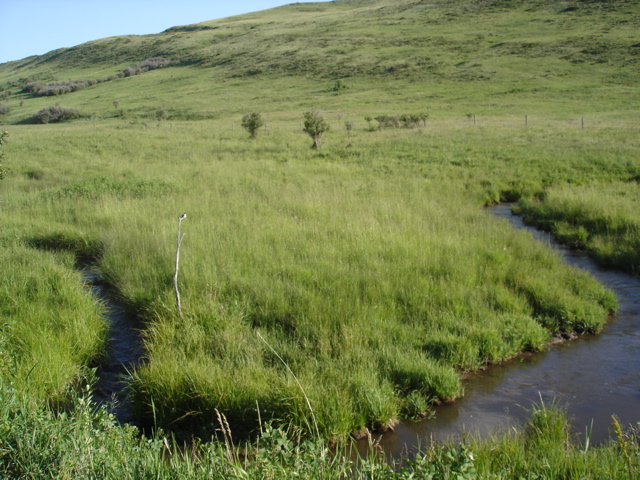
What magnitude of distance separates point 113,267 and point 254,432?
194 inches

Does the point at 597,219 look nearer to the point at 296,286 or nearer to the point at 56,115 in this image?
the point at 296,286

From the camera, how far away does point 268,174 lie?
53.8ft

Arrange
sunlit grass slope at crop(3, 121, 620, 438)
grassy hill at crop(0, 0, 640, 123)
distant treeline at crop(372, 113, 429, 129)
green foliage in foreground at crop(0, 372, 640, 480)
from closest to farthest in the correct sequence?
green foliage in foreground at crop(0, 372, 640, 480) < sunlit grass slope at crop(3, 121, 620, 438) < distant treeline at crop(372, 113, 429, 129) < grassy hill at crop(0, 0, 640, 123)

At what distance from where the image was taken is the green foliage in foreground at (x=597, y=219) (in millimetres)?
9141

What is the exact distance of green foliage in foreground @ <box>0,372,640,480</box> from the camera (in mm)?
2900

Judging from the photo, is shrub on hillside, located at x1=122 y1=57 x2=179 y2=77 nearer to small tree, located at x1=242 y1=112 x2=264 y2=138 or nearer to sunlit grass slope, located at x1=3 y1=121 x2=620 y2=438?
small tree, located at x1=242 y1=112 x2=264 y2=138

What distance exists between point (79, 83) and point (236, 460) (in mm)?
106071

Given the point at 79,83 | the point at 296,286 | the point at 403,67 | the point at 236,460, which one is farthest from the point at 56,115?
the point at 236,460

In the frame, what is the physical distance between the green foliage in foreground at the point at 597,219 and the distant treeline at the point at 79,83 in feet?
314

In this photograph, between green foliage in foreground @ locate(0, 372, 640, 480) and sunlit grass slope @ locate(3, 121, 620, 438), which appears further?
sunlit grass slope @ locate(3, 121, 620, 438)

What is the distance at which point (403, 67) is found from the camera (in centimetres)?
7288

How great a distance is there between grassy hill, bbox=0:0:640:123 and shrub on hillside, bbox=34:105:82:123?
286 centimetres

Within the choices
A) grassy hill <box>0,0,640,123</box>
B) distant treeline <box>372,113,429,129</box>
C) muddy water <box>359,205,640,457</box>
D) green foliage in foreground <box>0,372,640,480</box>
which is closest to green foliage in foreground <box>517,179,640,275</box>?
muddy water <box>359,205,640,457</box>

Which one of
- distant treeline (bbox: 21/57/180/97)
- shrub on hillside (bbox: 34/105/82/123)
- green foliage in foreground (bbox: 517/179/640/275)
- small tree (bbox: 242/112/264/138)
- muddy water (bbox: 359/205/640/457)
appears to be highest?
distant treeline (bbox: 21/57/180/97)
